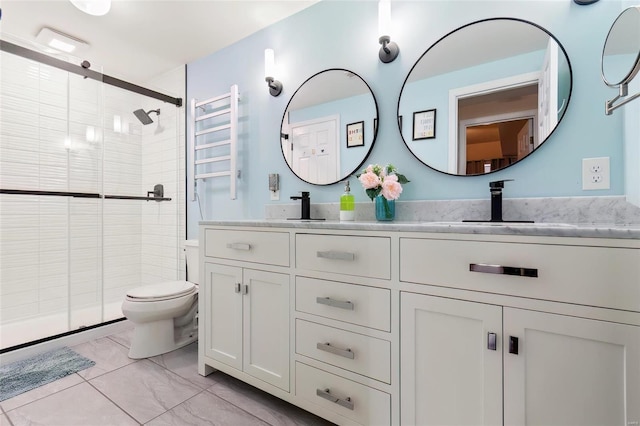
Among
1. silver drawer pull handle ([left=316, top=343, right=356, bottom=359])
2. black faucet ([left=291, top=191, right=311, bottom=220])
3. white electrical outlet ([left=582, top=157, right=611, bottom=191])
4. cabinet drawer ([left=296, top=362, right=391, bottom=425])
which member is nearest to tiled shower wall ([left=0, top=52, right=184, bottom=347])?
black faucet ([left=291, top=191, right=311, bottom=220])

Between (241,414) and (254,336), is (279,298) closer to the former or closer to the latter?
(254,336)

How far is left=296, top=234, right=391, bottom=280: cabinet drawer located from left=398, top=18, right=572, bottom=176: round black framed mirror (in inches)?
26.8

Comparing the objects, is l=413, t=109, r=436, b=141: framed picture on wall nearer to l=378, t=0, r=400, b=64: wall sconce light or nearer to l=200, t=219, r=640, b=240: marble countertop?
l=378, t=0, r=400, b=64: wall sconce light

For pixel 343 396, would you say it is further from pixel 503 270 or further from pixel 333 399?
pixel 503 270

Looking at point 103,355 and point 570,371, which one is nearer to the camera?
→ point 570,371

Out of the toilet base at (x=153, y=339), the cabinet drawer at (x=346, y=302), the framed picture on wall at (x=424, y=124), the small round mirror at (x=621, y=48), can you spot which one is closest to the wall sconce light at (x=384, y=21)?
the framed picture on wall at (x=424, y=124)

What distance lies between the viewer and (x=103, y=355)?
2.01 meters

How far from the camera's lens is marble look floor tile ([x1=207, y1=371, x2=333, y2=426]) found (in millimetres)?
1388

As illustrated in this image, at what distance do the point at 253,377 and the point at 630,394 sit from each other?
141cm

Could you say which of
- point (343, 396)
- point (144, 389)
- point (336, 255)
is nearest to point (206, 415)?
point (144, 389)

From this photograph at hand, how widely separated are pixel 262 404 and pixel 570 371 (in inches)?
52.1

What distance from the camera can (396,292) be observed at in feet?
3.59

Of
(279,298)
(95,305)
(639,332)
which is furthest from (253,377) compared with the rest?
(95,305)

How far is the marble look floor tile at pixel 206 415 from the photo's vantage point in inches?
53.5
